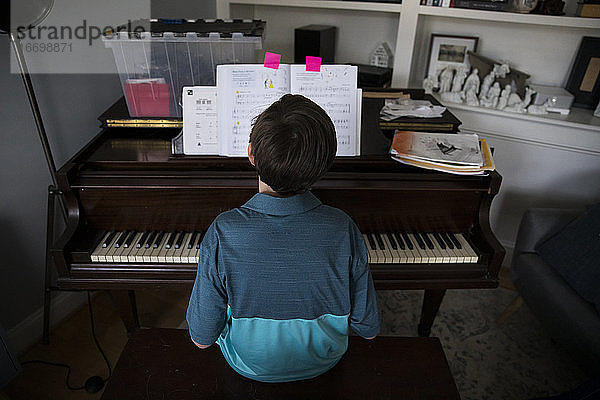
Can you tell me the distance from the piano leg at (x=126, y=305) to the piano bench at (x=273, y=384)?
432 mm

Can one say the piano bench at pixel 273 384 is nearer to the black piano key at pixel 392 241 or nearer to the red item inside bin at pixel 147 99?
the black piano key at pixel 392 241

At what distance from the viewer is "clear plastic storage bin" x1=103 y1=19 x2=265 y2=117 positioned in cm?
151

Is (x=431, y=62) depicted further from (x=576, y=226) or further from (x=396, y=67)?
(x=576, y=226)

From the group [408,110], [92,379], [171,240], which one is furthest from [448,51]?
[92,379]

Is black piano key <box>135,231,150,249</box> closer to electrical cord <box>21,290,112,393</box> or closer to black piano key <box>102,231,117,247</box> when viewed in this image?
black piano key <box>102,231,117,247</box>

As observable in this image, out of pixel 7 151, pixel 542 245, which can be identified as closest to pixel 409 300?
pixel 542 245

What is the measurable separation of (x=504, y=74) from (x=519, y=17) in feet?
1.08

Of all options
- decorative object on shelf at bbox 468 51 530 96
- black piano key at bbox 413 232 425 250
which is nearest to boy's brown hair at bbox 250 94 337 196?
black piano key at bbox 413 232 425 250

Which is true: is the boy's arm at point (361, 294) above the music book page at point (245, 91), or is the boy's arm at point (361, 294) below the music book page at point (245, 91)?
below

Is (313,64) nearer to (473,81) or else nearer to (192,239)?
(192,239)

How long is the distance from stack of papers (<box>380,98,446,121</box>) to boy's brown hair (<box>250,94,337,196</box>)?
3.14 feet

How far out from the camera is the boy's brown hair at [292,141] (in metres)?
0.81

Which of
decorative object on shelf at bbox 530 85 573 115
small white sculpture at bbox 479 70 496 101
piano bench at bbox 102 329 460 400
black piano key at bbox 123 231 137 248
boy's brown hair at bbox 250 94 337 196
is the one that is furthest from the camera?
small white sculpture at bbox 479 70 496 101

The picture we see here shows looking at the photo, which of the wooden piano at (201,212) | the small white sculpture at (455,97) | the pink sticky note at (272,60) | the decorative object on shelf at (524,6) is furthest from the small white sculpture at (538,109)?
the pink sticky note at (272,60)
